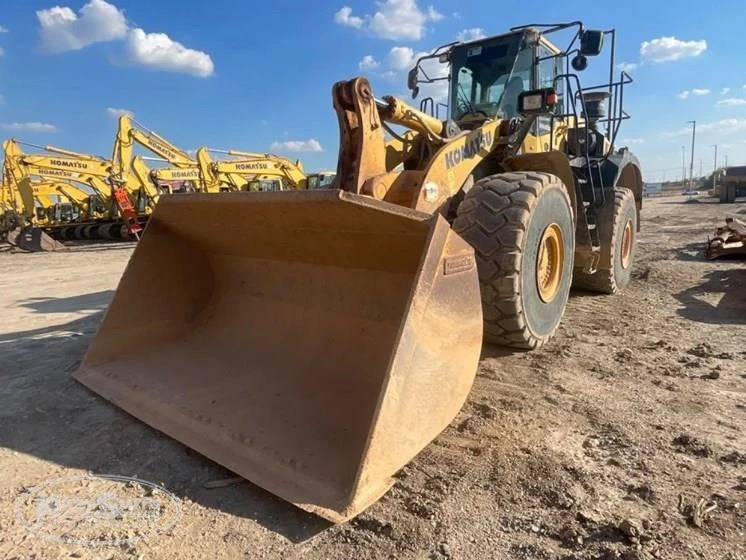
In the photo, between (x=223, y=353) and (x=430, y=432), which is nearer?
(x=430, y=432)

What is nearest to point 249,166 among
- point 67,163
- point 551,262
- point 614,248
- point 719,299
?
point 67,163

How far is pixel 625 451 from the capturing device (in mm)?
2557

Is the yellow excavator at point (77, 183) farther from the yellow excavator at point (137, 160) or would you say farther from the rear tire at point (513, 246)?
the rear tire at point (513, 246)

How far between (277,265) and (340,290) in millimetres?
570

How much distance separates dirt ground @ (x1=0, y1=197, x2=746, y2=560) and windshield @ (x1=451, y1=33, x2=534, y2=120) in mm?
2394

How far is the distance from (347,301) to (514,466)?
135 centimetres

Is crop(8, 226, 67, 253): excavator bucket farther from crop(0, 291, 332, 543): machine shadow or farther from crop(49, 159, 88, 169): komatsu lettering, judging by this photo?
crop(0, 291, 332, 543): machine shadow

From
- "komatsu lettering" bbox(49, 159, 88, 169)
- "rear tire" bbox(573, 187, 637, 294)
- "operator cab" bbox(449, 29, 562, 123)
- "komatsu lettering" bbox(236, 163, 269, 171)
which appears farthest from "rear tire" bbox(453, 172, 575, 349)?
"komatsu lettering" bbox(49, 159, 88, 169)

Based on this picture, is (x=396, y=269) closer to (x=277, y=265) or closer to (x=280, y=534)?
(x=277, y=265)

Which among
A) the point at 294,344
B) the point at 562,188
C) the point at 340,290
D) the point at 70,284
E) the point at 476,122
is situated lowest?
the point at 70,284

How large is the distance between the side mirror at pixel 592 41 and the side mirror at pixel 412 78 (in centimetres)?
163

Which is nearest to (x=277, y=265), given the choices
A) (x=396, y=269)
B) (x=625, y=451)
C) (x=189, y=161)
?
(x=396, y=269)

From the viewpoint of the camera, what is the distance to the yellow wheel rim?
12.7 ft

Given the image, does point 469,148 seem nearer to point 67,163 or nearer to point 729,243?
point 729,243
